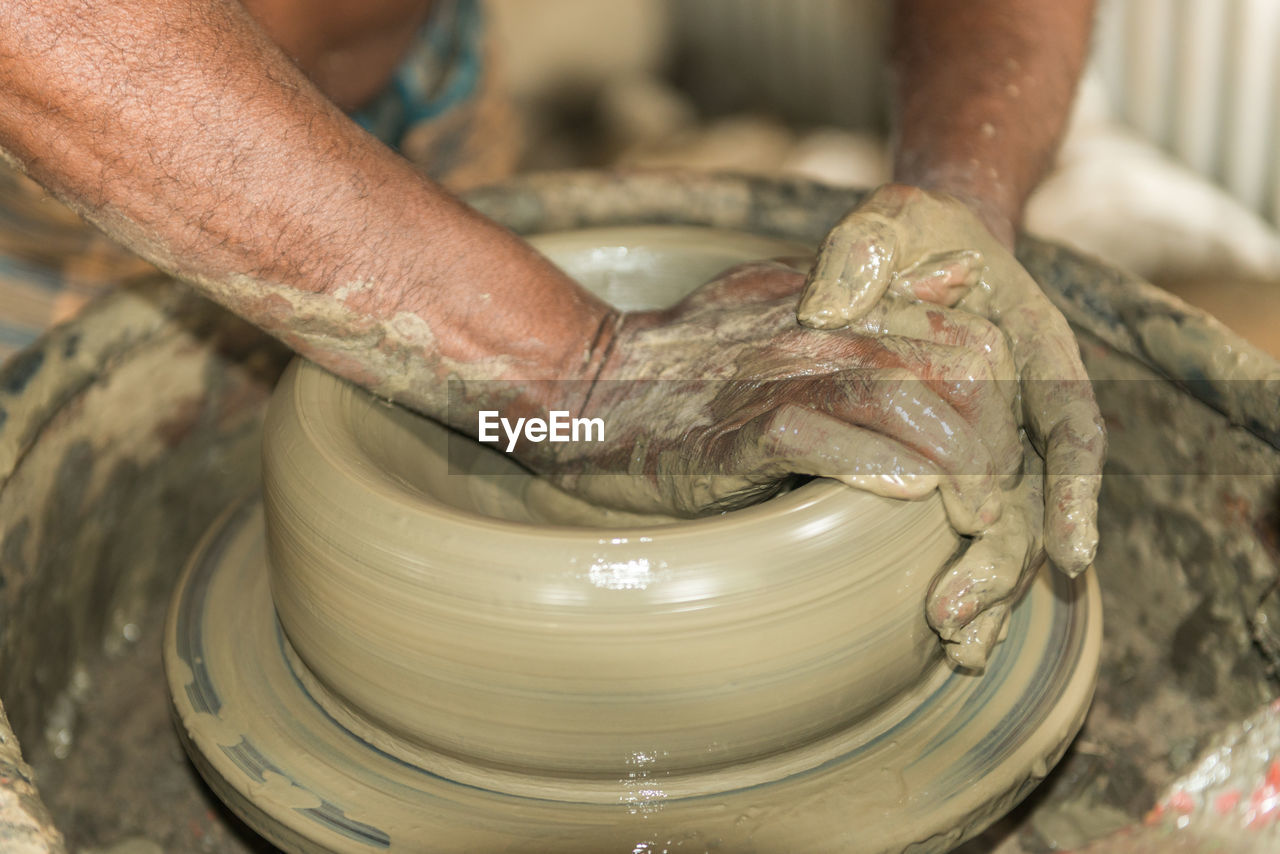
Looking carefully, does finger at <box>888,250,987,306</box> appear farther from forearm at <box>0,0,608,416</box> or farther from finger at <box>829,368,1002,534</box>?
forearm at <box>0,0,608,416</box>

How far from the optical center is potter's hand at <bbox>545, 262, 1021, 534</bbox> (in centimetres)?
111

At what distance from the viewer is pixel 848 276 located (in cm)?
118

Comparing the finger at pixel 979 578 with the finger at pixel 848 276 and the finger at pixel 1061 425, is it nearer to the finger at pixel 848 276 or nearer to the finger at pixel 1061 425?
the finger at pixel 1061 425

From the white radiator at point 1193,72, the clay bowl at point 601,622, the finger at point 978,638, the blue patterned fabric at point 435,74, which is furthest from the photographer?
the white radiator at point 1193,72

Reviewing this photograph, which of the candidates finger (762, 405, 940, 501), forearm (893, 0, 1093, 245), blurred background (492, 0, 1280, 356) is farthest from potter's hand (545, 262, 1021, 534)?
blurred background (492, 0, 1280, 356)

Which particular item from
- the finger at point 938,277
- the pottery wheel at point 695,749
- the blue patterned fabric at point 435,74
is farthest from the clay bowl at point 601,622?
the blue patterned fabric at point 435,74

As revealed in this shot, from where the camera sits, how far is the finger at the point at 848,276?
3.85 feet

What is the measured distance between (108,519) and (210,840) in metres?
0.46

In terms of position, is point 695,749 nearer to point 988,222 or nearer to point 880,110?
point 988,222

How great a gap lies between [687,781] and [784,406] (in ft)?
1.19

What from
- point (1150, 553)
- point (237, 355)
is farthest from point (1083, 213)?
point (237, 355)

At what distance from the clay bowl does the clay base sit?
0.02 m

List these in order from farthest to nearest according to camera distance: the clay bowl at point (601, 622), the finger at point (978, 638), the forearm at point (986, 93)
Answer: the forearm at point (986, 93)
the finger at point (978, 638)
the clay bowl at point (601, 622)

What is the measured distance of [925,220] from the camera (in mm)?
1245
